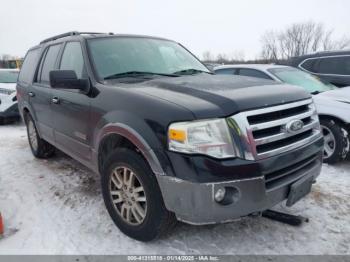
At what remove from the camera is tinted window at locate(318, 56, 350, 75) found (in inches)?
269

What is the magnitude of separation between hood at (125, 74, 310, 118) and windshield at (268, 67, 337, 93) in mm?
3011

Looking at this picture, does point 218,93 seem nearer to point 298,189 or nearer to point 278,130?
point 278,130

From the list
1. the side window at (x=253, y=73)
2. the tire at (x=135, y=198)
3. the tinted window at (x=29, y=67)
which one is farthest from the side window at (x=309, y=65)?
the tire at (x=135, y=198)

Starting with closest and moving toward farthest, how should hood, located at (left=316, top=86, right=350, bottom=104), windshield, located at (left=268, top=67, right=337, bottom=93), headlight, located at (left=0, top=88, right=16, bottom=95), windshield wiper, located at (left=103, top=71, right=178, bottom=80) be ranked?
1. windshield wiper, located at (left=103, top=71, right=178, bottom=80)
2. hood, located at (left=316, top=86, right=350, bottom=104)
3. windshield, located at (left=268, top=67, right=337, bottom=93)
4. headlight, located at (left=0, top=88, right=16, bottom=95)

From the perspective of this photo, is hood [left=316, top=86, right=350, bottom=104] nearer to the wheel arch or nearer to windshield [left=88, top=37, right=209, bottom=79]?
windshield [left=88, top=37, right=209, bottom=79]

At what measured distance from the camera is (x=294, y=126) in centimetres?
266

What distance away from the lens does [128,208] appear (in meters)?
2.83

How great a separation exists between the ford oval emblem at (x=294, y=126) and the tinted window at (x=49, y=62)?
320 centimetres

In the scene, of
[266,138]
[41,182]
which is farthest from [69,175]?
[266,138]

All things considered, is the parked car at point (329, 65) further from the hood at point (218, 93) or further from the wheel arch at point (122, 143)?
the wheel arch at point (122, 143)

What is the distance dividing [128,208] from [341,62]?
6.11 meters

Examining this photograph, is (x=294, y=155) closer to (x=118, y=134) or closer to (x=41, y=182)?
(x=118, y=134)

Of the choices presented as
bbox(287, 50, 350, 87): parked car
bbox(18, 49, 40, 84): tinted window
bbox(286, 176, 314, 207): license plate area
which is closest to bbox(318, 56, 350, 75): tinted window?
bbox(287, 50, 350, 87): parked car

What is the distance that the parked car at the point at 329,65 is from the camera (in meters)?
6.84
